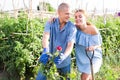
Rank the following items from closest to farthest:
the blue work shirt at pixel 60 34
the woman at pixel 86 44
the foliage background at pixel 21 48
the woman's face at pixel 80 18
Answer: the blue work shirt at pixel 60 34, the woman's face at pixel 80 18, the woman at pixel 86 44, the foliage background at pixel 21 48

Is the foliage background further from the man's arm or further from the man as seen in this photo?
the man's arm

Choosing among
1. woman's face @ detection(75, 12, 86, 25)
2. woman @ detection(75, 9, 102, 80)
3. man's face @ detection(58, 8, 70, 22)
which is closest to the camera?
man's face @ detection(58, 8, 70, 22)

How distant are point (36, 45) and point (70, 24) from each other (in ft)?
6.86

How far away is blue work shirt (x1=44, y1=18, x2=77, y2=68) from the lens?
3957 millimetres

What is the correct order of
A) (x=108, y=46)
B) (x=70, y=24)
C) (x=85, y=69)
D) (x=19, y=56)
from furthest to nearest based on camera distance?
(x=108, y=46), (x=19, y=56), (x=85, y=69), (x=70, y=24)

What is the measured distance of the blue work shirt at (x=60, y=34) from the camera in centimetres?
396

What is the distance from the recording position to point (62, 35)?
401 cm

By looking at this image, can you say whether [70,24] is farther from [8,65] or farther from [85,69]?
[8,65]

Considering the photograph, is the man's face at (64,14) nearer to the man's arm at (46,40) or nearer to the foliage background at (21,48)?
the man's arm at (46,40)

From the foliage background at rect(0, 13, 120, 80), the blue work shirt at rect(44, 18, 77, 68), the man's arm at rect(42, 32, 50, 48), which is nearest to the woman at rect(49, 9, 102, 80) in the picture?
the blue work shirt at rect(44, 18, 77, 68)

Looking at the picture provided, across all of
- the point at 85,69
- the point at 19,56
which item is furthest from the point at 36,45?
the point at 85,69

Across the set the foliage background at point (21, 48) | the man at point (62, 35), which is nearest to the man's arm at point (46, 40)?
the man at point (62, 35)

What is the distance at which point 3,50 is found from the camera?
614 centimetres

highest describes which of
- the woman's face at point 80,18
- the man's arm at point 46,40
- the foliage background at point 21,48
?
the woman's face at point 80,18
